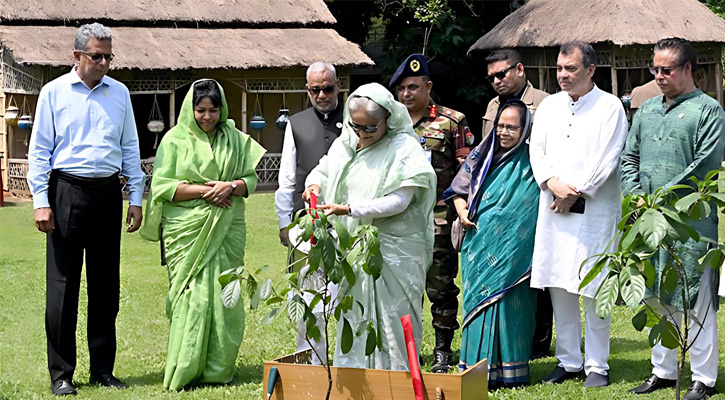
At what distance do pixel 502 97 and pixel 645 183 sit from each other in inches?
48.9

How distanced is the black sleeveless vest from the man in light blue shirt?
39.0 inches

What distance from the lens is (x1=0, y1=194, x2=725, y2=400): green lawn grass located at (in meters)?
5.70

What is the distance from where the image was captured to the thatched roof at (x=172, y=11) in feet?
59.5

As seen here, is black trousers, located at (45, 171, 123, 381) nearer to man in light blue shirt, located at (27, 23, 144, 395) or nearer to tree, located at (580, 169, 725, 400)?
man in light blue shirt, located at (27, 23, 144, 395)

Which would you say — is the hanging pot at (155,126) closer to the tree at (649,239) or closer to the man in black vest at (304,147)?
the man in black vest at (304,147)

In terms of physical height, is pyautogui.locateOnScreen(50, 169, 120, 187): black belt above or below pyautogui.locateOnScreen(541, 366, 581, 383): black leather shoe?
above

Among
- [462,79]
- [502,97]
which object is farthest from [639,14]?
[502,97]

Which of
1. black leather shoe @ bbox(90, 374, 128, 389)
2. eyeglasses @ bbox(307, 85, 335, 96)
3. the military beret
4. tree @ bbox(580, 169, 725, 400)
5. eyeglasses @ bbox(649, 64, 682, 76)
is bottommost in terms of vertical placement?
black leather shoe @ bbox(90, 374, 128, 389)

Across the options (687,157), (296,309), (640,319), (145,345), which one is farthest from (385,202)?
(145,345)

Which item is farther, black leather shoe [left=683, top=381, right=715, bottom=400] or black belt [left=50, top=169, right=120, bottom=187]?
black belt [left=50, top=169, right=120, bottom=187]

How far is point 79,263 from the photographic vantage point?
5.74m

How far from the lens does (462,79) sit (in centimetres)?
2264

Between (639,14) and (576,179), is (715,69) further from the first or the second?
(576,179)

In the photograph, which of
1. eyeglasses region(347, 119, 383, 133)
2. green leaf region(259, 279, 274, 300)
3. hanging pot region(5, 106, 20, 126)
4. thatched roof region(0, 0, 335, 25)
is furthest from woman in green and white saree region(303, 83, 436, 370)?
thatched roof region(0, 0, 335, 25)
